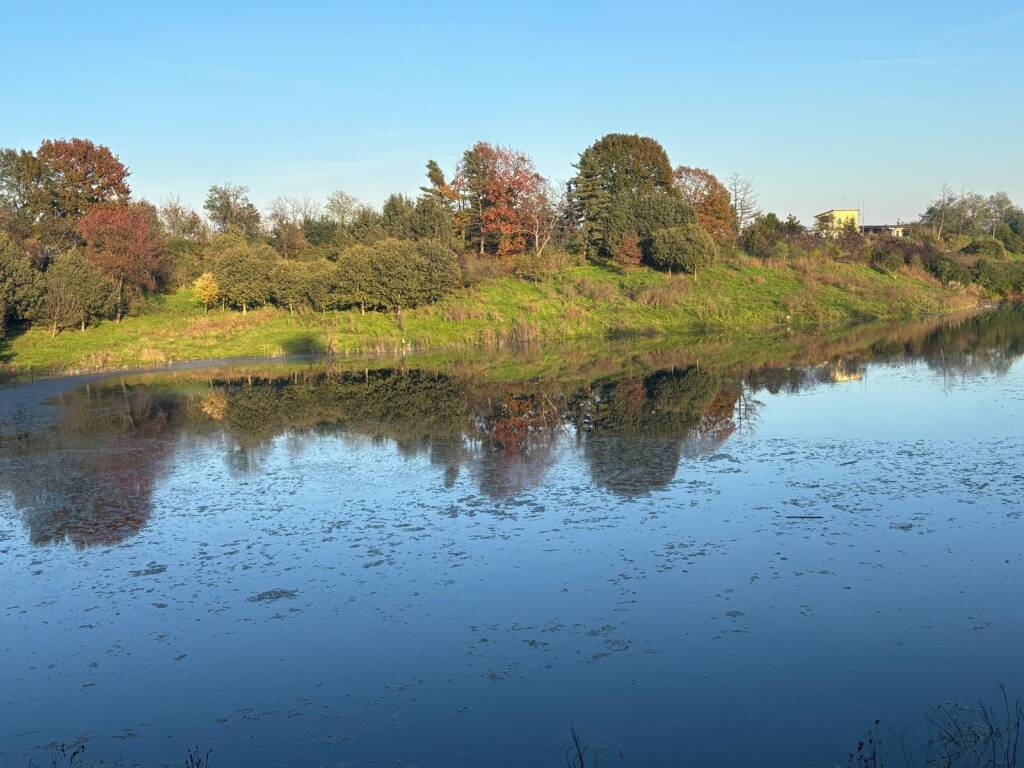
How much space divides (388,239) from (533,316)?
823cm

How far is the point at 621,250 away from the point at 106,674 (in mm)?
45745

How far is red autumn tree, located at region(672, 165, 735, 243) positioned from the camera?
192 ft

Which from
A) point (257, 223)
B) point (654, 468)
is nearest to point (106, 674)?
point (654, 468)

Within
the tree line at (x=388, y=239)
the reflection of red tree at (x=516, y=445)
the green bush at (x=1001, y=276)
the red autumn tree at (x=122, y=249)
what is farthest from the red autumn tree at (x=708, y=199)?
the reflection of red tree at (x=516, y=445)

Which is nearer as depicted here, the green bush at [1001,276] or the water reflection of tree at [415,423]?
the water reflection of tree at [415,423]

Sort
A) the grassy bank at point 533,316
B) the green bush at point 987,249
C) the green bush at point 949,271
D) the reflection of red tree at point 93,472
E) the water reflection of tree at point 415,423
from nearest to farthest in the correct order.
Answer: the reflection of red tree at point 93,472 < the water reflection of tree at point 415,423 < the grassy bank at point 533,316 < the green bush at point 949,271 < the green bush at point 987,249

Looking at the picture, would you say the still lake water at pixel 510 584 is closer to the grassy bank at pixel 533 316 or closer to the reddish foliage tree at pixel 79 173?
the grassy bank at pixel 533 316

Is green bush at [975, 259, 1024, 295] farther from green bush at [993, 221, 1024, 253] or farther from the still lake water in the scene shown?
the still lake water

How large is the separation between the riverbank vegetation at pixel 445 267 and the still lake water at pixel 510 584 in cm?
1941

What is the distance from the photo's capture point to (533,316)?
43.8 metres

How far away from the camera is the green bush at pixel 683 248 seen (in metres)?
49.7

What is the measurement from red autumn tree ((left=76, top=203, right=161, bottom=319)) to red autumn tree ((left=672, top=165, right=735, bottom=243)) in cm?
3248

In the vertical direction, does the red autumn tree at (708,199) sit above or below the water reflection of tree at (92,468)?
above

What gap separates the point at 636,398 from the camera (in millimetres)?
23609
